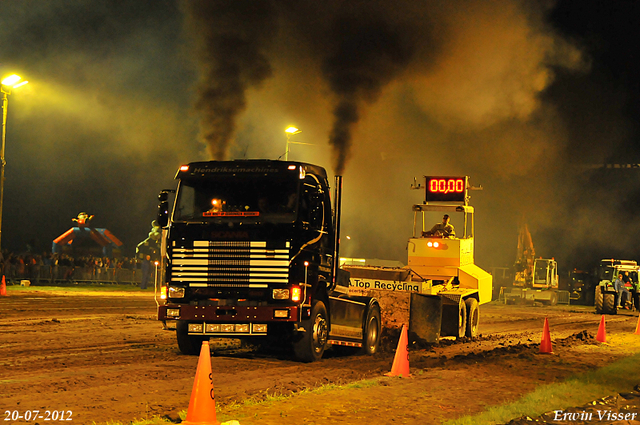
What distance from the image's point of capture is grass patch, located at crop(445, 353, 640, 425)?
8.00 m

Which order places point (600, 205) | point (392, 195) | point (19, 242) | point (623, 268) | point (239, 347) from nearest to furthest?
point (239, 347) → point (623, 268) → point (392, 195) → point (600, 205) → point (19, 242)

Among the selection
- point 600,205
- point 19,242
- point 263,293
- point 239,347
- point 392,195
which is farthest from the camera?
point 19,242

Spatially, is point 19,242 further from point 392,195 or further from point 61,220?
point 392,195

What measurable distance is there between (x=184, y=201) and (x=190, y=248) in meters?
0.85

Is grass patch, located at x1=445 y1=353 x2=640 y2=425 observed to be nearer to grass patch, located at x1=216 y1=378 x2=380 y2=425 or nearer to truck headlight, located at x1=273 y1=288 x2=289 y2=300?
grass patch, located at x1=216 y1=378 x2=380 y2=425

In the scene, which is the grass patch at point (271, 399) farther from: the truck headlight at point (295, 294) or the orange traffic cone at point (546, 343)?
the orange traffic cone at point (546, 343)

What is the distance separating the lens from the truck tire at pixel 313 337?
12047mm

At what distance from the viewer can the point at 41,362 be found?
11039mm

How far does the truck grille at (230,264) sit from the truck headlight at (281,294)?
0.15 metres

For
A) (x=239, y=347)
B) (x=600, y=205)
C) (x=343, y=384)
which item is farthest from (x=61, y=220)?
(x=343, y=384)

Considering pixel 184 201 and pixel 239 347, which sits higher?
pixel 184 201

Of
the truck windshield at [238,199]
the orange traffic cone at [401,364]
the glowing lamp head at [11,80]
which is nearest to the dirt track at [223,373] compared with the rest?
the orange traffic cone at [401,364]

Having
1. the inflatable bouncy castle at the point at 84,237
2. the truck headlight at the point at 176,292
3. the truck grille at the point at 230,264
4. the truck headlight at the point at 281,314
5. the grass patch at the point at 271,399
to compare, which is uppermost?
the inflatable bouncy castle at the point at 84,237

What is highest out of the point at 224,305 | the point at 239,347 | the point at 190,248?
the point at 190,248
